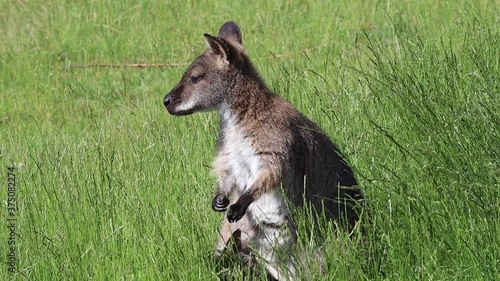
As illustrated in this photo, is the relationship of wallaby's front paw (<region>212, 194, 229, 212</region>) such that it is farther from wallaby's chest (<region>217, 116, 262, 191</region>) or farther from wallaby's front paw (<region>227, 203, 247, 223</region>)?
wallaby's front paw (<region>227, 203, 247, 223</region>)

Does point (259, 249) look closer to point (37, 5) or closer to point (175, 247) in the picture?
point (175, 247)

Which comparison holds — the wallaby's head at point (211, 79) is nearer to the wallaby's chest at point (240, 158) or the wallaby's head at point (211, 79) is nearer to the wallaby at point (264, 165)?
the wallaby at point (264, 165)

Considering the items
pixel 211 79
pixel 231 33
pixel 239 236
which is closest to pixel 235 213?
pixel 239 236

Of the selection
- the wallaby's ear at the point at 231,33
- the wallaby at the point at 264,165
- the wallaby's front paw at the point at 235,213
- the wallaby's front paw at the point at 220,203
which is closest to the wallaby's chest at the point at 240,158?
the wallaby at the point at 264,165

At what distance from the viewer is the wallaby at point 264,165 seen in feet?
19.5

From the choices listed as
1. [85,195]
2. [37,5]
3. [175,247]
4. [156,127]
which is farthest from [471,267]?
[37,5]

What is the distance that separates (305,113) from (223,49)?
1.62 metres

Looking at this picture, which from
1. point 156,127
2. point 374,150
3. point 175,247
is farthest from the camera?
Result: point 156,127

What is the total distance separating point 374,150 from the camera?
21.9 ft

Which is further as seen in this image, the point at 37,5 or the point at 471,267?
the point at 37,5

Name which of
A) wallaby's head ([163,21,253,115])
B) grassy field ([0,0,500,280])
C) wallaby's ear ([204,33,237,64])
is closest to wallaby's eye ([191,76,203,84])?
wallaby's head ([163,21,253,115])

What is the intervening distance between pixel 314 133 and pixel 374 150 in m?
0.54

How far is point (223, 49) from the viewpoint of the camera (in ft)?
21.7

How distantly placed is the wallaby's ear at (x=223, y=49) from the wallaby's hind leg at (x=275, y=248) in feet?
3.95
